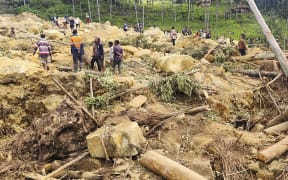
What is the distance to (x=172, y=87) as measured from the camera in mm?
10805

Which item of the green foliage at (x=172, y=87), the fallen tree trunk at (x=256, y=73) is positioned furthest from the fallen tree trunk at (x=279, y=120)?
the fallen tree trunk at (x=256, y=73)

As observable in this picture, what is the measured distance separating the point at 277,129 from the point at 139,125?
3.20 meters

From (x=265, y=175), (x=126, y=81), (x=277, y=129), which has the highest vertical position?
(x=126, y=81)

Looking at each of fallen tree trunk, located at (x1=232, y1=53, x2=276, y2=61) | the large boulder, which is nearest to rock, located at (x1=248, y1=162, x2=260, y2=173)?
the large boulder

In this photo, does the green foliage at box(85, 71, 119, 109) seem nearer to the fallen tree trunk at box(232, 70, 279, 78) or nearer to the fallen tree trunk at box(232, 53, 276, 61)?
the fallen tree trunk at box(232, 70, 279, 78)

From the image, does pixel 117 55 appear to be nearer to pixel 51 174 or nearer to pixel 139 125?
pixel 139 125

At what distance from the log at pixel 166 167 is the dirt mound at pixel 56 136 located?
157cm

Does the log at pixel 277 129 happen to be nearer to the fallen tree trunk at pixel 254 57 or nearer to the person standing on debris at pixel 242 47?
the fallen tree trunk at pixel 254 57

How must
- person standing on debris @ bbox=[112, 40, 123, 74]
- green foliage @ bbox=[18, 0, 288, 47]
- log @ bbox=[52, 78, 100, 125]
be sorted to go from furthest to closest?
1. green foliage @ bbox=[18, 0, 288, 47]
2. person standing on debris @ bbox=[112, 40, 123, 74]
3. log @ bbox=[52, 78, 100, 125]

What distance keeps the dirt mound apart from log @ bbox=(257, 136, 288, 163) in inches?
141

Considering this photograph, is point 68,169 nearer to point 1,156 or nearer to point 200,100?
point 1,156

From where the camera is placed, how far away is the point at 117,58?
12.9 metres

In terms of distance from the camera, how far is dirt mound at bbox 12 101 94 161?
26.5 feet

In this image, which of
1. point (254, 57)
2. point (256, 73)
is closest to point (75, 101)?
point (256, 73)
